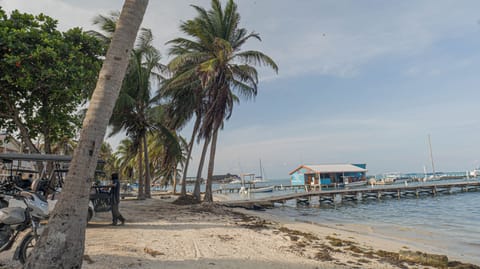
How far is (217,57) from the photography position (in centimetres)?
1739

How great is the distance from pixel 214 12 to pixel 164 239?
1544 centimetres

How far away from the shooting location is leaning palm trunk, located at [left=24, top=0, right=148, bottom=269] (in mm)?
3500

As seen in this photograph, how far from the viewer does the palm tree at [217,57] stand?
17.8 metres

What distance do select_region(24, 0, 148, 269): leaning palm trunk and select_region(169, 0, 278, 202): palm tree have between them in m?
13.1

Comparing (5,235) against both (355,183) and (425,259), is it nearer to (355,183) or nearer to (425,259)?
(425,259)

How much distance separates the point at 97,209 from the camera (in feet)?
27.3

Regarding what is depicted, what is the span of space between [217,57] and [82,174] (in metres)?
14.6

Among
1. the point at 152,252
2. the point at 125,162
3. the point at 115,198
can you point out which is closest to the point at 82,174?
the point at 152,252

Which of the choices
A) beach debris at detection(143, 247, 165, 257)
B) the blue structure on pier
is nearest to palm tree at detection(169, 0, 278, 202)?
beach debris at detection(143, 247, 165, 257)

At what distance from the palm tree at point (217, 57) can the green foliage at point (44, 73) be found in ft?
22.7

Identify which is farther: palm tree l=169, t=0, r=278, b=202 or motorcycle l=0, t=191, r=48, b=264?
palm tree l=169, t=0, r=278, b=202

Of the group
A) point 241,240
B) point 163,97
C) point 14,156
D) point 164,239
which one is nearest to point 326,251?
point 241,240

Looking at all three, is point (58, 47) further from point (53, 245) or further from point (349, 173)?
point (349, 173)

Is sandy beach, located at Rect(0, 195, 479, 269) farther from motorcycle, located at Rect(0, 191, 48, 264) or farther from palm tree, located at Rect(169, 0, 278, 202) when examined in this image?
palm tree, located at Rect(169, 0, 278, 202)
